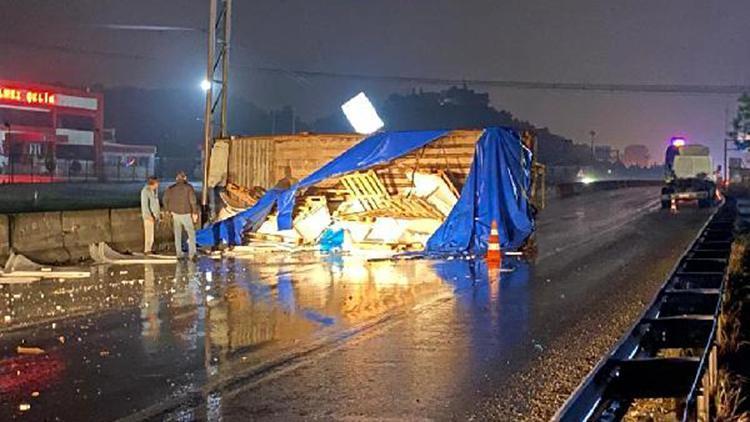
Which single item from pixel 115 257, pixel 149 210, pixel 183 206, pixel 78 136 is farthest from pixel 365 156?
pixel 78 136

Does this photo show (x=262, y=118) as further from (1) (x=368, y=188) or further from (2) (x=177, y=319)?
(2) (x=177, y=319)

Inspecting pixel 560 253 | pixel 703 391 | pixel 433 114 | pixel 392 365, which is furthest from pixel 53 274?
pixel 433 114

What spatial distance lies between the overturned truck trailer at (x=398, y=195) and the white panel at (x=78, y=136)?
42518 mm

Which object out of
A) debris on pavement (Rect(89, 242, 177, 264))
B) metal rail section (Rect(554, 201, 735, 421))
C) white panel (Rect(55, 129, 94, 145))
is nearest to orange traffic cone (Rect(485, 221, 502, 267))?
metal rail section (Rect(554, 201, 735, 421))

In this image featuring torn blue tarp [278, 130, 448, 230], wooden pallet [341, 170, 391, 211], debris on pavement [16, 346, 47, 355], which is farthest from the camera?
wooden pallet [341, 170, 391, 211]

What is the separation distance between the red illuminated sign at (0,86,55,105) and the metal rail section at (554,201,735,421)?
5180cm

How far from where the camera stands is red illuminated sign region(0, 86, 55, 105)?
56.3m

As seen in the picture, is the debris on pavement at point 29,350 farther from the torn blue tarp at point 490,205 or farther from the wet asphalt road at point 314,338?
the torn blue tarp at point 490,205

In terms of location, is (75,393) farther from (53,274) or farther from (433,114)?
(433,114)

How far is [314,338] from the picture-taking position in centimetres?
1000

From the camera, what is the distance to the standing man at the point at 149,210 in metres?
19.4

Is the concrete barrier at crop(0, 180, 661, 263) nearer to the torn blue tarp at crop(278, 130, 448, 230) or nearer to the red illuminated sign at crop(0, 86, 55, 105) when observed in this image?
the torn blue tarp at crop(278, 130, 448, 230)

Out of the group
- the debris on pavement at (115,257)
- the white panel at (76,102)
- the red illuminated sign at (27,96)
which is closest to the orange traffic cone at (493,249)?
the debris on pavement at (115,257)

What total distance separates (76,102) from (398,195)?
46.3 meters
